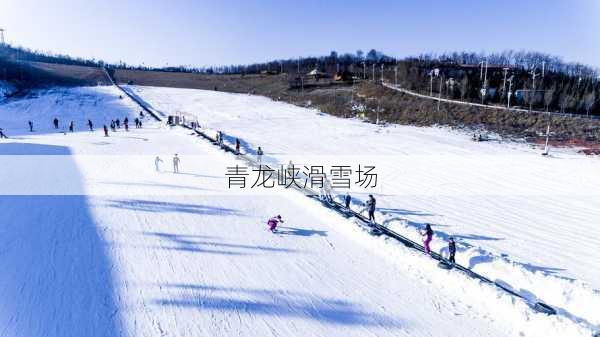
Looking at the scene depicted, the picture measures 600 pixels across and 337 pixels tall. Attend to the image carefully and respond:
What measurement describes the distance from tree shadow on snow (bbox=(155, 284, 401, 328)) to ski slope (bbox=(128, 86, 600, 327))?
14.6 feet

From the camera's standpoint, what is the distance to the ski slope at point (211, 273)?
9.26 m

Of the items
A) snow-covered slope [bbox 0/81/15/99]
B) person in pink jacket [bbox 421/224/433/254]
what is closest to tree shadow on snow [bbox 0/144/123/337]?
person in pink jacket [bbox 421/224/433/254]

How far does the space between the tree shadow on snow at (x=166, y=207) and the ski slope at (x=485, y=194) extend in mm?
6934

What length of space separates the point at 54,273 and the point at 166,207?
5.78 m

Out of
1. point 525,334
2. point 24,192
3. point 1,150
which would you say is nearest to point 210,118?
point 1,150

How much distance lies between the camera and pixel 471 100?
53375 millimetres

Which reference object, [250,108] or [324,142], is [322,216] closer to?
[324,142]

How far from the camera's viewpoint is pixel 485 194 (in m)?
19.6

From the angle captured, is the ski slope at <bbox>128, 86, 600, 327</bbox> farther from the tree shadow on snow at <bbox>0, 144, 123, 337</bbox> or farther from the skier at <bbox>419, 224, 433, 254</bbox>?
the tree shadow on snow at <bbox>0, 144, 123, 337</bbox>

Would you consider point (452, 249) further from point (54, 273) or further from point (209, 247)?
point (54, 273)

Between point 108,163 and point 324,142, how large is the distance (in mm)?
17790

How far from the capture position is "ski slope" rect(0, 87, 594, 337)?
30.4 feet

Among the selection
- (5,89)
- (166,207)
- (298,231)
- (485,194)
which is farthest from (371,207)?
(5,89)

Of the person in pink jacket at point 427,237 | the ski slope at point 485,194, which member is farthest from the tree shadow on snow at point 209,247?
the ski slope at point 485,194
